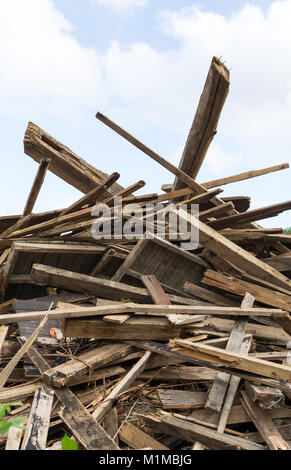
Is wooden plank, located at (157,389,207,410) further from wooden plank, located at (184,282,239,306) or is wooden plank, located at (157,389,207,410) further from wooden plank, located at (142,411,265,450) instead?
wooden plank, located at (184,282,239,306)

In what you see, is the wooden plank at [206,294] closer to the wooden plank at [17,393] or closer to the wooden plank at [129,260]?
the wooden plank at [129,260]

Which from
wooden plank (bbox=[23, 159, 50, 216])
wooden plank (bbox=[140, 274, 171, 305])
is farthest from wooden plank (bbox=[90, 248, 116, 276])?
wooden plank (bbox=[23, 159, 50, 216])

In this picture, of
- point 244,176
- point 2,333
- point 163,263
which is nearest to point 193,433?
point 2,333

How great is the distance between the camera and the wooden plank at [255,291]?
220 inches

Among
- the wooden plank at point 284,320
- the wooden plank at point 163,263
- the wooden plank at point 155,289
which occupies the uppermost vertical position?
the wooden plank at point 163,263

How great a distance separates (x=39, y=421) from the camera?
334cm

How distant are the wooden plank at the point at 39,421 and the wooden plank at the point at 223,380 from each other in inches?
60.9

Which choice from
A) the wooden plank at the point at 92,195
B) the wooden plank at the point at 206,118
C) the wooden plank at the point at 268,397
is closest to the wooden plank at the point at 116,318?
the wooden plank at the point at 268,397

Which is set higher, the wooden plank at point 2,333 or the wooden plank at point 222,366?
the wooden plank at point 2,333

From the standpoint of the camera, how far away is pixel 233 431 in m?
3.61

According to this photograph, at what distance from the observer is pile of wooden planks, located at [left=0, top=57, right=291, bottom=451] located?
361 centimetres

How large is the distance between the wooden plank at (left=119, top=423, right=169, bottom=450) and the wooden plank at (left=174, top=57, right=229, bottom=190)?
4.40 metres

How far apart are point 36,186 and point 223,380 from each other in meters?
3.96

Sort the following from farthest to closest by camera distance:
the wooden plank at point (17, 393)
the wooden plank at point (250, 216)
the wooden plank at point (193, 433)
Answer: the wooden plank at point (250, 216)
the wooden plank at point (17, 393)
the wooden plank at point (193, 433)
